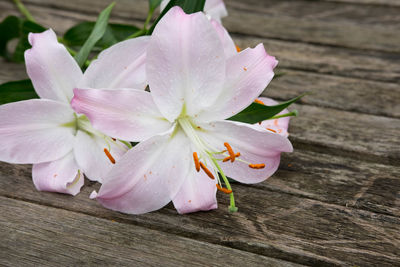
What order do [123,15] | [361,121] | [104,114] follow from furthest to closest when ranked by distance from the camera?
[123,15], [361,121], [104,114]

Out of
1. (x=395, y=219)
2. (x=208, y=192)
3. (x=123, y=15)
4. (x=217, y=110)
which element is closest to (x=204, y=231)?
(x=208, y=192)

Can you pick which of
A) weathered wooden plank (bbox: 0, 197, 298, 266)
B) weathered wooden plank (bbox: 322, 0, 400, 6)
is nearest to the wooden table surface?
weathered wooden plank (bbox: 0, 197, 298, 266)

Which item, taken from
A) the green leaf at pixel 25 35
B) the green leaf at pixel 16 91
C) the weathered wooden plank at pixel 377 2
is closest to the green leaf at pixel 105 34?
the green leaf at pixel 25 35

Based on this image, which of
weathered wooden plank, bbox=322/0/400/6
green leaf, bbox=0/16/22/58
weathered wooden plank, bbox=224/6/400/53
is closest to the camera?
green leaf, bbox=0/16/22/58

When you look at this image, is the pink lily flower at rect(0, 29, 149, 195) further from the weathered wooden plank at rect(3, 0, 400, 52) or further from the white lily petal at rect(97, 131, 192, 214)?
the weathered wooden plank at rect(3, 0, 400, 52)

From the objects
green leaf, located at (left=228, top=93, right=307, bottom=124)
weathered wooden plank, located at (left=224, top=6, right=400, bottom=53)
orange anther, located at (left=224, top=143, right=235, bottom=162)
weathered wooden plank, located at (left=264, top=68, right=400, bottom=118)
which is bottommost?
weathered wooden plank, located at (left=264, top=68, right=400, bottom=118)

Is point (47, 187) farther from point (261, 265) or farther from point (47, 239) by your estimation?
point (261, 265)
